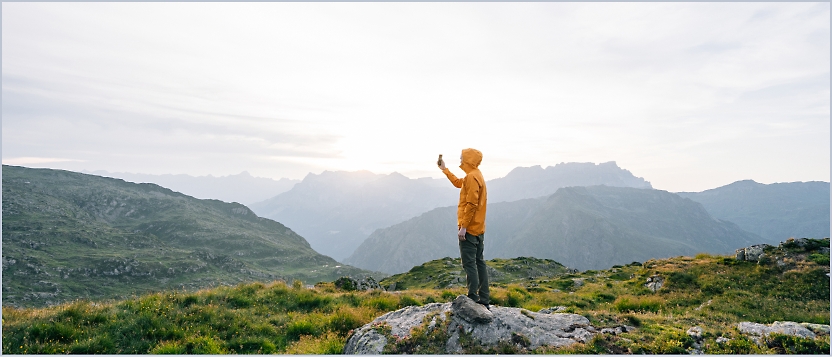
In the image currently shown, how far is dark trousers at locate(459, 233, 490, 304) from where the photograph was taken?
524 inches

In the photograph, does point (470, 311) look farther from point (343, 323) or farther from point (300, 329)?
point (300, 329)

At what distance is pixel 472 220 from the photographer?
13.4 meters

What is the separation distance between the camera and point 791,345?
11.2 meters

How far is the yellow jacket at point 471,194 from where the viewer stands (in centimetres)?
1307

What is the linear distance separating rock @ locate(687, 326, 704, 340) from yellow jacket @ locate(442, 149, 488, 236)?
287 inches

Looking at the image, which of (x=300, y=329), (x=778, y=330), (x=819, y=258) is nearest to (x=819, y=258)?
(x=819, y=258)

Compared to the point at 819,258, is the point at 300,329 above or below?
below

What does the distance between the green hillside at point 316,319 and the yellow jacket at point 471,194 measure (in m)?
4.11

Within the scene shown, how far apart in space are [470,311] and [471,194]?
155 inches

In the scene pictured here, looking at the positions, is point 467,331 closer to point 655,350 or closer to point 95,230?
point 655,350

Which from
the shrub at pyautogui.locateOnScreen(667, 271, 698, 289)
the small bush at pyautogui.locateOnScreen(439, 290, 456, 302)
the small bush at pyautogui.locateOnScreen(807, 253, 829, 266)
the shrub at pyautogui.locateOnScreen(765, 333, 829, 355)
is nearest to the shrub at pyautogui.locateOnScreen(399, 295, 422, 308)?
the small bush at pyautogui.locateOnScreen(439, 290, 456, 302)

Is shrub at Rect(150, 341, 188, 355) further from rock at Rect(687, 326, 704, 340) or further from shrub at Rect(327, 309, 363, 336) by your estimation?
rock at Rect(687, 326, 704, 340)

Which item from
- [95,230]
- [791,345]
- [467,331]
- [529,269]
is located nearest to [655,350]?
[791,345]

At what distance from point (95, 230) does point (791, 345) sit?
738ft
